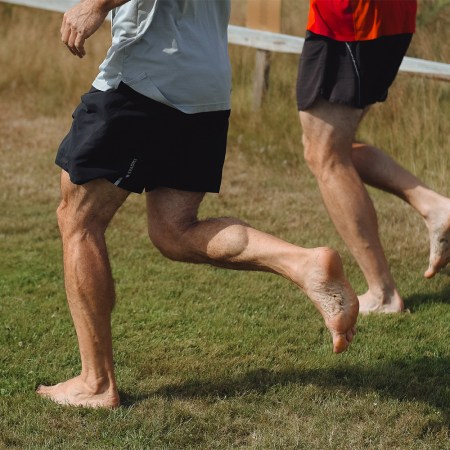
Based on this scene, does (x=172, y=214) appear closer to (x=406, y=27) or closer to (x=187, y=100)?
(x=187, y=100)

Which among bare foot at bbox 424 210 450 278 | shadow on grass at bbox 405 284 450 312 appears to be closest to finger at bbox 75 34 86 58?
bare foot at bbox 424 210 450 278

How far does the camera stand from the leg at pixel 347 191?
4.83m

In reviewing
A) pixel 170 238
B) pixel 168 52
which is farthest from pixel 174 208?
pixel 168 52

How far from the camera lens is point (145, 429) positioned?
3.71 meters

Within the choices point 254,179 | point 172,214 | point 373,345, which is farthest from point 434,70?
point 172,214

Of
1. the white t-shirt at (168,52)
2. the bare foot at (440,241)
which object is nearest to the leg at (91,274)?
the white t-shirt at (168,52)

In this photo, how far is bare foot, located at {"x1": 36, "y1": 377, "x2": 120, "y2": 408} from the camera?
387 centimetres

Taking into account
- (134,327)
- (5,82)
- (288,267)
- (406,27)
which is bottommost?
(5,82)

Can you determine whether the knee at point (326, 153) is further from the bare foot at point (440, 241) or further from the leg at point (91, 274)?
the leg at point (91, 274)

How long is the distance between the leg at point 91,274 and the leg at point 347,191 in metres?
1.38

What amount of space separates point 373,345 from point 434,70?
2.75 m

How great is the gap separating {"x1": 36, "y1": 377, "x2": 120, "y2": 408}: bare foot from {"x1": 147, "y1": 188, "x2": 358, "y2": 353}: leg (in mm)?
560

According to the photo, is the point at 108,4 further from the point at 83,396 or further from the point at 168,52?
the point at 83,396

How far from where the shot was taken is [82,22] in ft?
11.2
